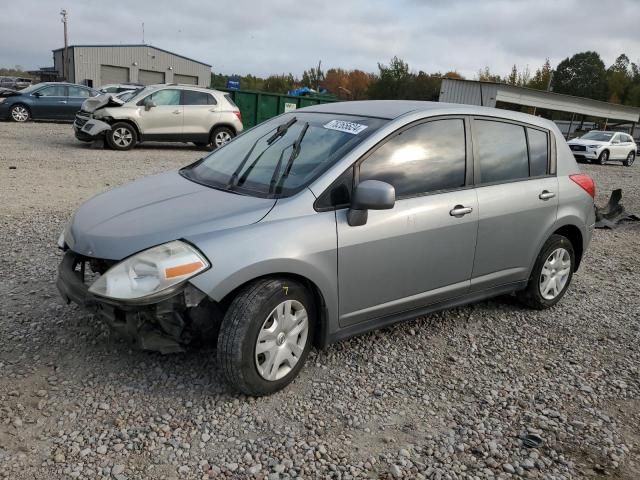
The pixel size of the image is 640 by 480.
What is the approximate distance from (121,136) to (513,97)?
21322mm

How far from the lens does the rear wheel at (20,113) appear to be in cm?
1872

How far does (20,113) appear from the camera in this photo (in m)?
18.9

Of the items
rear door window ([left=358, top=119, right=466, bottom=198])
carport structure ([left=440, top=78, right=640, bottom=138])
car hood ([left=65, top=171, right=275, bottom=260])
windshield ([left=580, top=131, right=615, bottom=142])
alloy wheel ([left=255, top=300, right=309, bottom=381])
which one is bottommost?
alloy wheel ([left=255, top=300, right=309, bottom=381])

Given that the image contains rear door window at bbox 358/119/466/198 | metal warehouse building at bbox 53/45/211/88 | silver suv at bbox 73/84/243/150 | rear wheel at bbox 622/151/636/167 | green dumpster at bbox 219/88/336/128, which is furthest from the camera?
metal warehouse building at bbox 53/45/211/88

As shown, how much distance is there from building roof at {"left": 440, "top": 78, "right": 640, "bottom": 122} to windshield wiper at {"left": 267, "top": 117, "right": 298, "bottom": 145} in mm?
23293

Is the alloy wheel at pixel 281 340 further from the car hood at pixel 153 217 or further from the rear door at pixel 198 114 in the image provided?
the rear door at pixel 198 114

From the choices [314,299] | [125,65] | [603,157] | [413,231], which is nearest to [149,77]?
[125,65]

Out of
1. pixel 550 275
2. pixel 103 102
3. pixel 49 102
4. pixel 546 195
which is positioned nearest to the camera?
pixel 546 195

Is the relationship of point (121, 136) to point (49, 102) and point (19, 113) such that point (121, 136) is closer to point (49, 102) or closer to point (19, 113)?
point (49, 102)

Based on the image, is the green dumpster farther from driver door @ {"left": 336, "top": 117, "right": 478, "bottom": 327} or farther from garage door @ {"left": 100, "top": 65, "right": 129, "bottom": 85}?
garage door @ {"left": 100, "top": 65, "right": 129, "bottom": 85}

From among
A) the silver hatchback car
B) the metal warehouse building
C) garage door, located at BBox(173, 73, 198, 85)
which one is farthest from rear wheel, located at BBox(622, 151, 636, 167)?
garage door, located at BBox(173, 73, 198, 85)

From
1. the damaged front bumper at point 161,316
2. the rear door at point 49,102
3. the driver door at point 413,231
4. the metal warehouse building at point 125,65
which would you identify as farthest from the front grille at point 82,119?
the metal warehouse building at point 125,65

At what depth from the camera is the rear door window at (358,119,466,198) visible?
342 cm

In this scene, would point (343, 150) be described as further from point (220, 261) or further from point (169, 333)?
point (169, 333)
